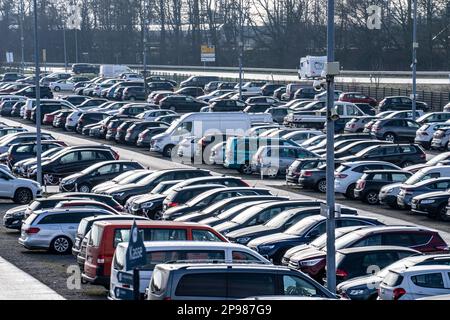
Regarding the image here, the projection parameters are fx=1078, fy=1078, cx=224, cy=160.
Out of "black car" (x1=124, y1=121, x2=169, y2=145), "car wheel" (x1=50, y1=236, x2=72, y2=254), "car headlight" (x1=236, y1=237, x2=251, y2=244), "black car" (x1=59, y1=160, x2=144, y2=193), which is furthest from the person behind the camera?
"black car" (x1=124, y1=121, x2=169, y2=145)

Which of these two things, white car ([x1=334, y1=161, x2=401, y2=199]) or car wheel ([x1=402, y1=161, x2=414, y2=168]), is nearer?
white car ([x1=334, y1=161, x2=401, y2=199])

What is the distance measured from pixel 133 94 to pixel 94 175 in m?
39.4

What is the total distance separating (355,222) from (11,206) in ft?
46.2

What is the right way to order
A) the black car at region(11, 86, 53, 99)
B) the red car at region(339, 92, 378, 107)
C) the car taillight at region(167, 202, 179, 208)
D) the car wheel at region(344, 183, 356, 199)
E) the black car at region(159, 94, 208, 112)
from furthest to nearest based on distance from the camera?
the black car at region(11, 86, 53, 99), the red car at region(339, 92, 378, 107), the black car at region(159, 94, 208, 112), the car wheel at region(344, 183, 356, 199), the car taillight at region(167, 202, 179, 208)

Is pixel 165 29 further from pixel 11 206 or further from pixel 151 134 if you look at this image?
pixel 11 206

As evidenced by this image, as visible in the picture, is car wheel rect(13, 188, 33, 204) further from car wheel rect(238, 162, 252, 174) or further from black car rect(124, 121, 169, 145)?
black car rect(124, 121, 169, 145)

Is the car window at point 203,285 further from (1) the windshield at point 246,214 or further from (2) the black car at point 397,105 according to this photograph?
(2) the black car at point 397,105

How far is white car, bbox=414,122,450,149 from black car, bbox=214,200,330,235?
21.6 meters

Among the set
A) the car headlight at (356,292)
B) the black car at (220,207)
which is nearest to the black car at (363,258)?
the car headlight at (356,292)

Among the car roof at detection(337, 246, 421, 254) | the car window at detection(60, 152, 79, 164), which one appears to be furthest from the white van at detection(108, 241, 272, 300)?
the car window at detection(60, 152, 79, 164)

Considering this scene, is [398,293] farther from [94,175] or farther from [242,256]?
[94,175]

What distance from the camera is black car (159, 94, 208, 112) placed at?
63.0m

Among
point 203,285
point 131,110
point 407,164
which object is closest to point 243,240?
point 203,285
